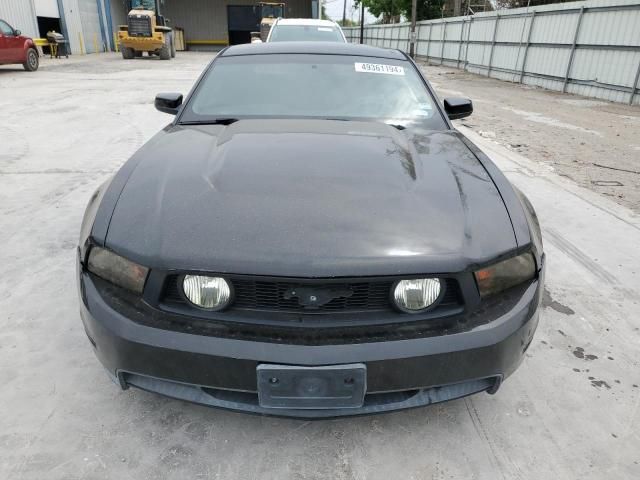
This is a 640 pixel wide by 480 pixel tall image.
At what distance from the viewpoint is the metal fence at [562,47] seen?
11.9m

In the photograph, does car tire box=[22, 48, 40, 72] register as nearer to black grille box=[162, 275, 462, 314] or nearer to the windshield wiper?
the windshield wiper

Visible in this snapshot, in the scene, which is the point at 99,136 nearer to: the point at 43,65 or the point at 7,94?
the point at 7,94

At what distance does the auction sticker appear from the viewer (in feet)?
9.75

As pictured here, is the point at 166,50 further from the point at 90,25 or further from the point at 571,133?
the point at 571,133

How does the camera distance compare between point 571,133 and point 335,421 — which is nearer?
point 335,421

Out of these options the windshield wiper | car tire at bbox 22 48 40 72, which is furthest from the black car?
→ car tire at bbox 22 48 40 72

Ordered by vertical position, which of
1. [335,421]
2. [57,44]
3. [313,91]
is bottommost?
[335,421]

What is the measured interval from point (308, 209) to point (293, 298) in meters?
0.33

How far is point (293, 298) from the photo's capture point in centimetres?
153

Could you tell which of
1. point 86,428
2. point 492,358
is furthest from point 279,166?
point 86,428

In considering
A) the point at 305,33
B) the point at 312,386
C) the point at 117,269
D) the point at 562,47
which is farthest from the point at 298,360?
the point at 562,47

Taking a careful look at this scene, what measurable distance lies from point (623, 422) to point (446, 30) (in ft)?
83.1

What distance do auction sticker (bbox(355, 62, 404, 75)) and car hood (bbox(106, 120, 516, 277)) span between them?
0.89m

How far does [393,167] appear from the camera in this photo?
2008mm
